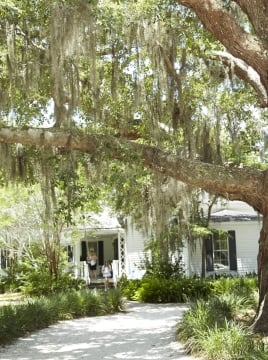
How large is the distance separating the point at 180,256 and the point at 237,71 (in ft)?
29.3

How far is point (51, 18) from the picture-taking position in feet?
29.4

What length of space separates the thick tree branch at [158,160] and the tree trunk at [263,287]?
90cm

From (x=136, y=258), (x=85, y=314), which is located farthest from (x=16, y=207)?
(x=85, y=314)

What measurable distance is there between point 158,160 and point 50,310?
5.01m

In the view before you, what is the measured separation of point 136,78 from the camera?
1089cm

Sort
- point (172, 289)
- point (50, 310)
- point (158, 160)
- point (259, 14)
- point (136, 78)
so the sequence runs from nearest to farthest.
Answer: point (259, 14)
point (158, 160)
point (136, 78)
point (50, 310)
point (172, 289)

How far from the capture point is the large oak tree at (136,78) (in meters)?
8.30

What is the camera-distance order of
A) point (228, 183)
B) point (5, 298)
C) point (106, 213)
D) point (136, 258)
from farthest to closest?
point (106, 213) → point (136, 258) → point (5, 298) → point (228, 183)

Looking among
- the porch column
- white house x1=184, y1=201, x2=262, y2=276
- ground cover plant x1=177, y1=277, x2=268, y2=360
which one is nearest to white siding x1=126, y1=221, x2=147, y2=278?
the porch column

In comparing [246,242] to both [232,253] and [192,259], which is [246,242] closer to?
[232,253]

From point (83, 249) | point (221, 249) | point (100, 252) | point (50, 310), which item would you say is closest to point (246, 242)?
point (221, 249)

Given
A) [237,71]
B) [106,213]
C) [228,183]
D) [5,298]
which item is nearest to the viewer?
[228,183]

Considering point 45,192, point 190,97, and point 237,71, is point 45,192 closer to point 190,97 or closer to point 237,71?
point 190,97

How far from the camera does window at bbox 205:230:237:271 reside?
1969 cm
